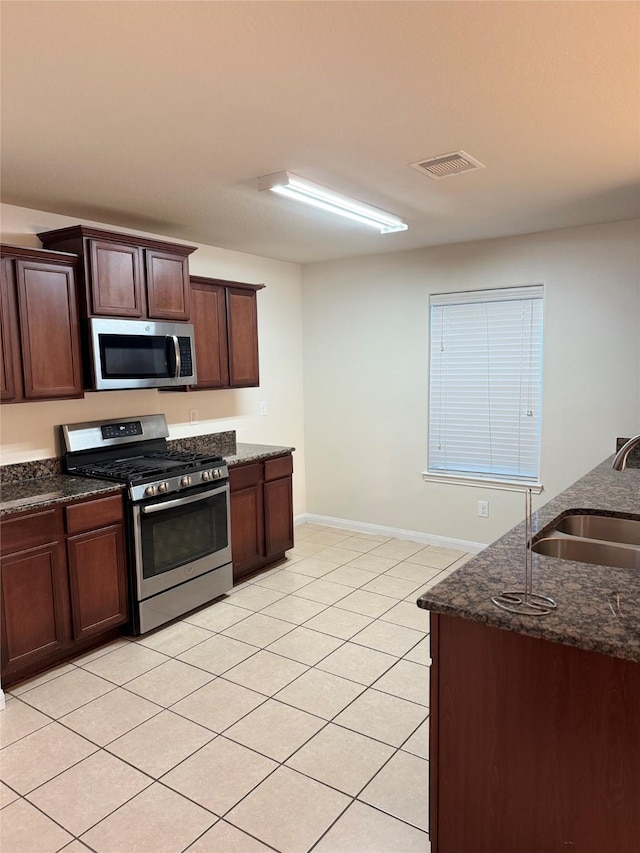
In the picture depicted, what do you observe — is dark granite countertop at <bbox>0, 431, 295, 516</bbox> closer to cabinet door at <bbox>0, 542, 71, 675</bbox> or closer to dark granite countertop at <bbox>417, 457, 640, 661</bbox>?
cabinet door at <bbox>0, 542, 71, 675</bbox>

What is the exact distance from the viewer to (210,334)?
13.4 feet

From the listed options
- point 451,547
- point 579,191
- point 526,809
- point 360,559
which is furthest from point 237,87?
point 451,547

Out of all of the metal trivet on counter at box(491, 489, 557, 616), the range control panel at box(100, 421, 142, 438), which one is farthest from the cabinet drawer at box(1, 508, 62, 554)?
the metal trivet on counter at box(491, 489, 557, 616)

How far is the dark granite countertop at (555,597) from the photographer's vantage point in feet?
4.35

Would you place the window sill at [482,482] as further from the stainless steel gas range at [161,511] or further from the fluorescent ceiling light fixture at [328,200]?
the fluorescent ceiling light fixture at [328,200]

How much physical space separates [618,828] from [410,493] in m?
3.58

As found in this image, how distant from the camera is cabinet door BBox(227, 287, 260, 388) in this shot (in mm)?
4238

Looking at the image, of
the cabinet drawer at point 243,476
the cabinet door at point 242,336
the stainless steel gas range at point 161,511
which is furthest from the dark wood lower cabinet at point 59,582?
the cabinet door at point 242,336

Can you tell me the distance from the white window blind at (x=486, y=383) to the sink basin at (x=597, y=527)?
194 centimetres

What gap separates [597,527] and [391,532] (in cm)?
276

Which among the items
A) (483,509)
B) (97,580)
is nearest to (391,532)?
(483,509)

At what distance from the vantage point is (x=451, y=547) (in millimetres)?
4738

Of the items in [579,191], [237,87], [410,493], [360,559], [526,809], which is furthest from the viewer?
[410,493]

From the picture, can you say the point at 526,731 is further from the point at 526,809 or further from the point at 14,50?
the point at 14,50
